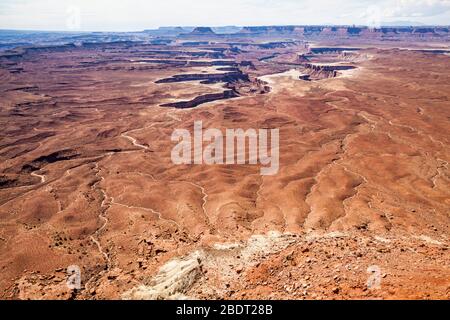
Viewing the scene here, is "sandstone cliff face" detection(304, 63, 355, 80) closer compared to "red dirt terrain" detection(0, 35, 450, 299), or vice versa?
"red dirt terrain" detection(0, 35, 450, 299)

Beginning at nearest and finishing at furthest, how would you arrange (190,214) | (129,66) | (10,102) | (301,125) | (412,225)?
→ 1. (412,225)
2. (190,214)
3. (301,125)
4. (10,102)
5. (129,66)

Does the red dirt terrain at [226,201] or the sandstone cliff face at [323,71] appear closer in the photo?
the red dirt terrain at [226,201]

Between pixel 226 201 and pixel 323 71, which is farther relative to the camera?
pixel 323 71

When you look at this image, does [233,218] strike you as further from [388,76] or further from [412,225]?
[388,76]

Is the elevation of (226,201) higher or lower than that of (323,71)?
lower

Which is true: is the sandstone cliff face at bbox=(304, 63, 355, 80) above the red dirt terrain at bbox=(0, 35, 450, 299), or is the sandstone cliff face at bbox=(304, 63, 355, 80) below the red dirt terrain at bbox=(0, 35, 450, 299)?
above

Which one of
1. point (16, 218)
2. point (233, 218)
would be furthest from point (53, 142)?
point (233, 218)

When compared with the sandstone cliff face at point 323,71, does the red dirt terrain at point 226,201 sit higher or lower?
lower
